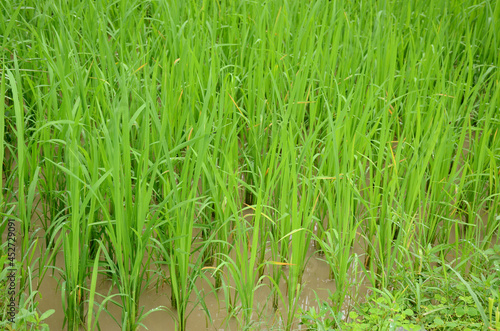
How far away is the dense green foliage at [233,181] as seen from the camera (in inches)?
63.4

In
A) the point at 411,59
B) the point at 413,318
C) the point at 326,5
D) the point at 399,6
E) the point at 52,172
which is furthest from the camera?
the point at 399,6

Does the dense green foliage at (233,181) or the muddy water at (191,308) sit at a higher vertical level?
the dense green foliage at (233,181)

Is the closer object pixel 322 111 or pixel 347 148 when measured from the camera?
pixel 347 148

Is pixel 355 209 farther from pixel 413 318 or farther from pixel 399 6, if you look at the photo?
pixel 399 6

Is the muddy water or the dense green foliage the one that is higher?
the dense green foliage

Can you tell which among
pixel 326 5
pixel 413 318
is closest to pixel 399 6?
pixel 326 5

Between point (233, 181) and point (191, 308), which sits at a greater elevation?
point (233, 181)

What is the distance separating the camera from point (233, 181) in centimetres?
171

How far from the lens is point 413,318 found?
1.71 metres

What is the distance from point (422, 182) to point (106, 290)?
3.97 feet

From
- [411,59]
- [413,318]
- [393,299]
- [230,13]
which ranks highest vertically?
[230,13]

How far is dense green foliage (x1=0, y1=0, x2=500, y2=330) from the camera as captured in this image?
63.4 inches

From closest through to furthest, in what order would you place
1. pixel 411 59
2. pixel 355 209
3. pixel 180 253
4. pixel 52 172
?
pixel 180 253, pixel 52 172, pixel 355 209, pixel 411 59

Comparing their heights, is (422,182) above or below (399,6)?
below
